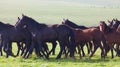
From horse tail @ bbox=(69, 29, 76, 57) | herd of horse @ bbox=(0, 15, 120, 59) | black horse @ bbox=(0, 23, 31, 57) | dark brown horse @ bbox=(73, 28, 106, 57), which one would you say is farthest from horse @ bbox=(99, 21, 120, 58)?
black horse @ bbox=(0, 23, 31, 57)

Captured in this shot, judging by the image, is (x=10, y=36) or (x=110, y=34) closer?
(x=110, y=34)

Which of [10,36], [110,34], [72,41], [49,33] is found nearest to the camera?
[49,33]

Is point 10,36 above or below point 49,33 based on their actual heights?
below

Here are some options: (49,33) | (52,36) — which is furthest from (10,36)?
(52,36)

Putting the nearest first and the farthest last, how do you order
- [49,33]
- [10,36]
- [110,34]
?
[49,33], [110,34], [10,36]

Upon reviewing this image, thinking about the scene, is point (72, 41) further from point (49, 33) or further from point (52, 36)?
point (49, 33)

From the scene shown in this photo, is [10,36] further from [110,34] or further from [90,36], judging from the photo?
[110,34]

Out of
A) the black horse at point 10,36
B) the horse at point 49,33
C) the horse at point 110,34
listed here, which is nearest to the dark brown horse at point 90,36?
the horse at point 110,34

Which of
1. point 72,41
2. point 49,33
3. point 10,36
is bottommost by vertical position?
point 72,41

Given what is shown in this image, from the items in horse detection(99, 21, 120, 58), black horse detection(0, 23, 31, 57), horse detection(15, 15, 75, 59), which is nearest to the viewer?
horse detection(15, 15, 75, 59)

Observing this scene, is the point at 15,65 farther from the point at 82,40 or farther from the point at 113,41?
the point at 113,41

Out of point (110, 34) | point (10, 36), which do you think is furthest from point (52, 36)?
point (110, 34)

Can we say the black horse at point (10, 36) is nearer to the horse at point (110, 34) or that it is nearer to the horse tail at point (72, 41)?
the horse tail at point (72, 41)

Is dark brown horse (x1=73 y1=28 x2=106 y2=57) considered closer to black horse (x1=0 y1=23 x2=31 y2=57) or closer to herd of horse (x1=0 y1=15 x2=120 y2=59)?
herd of horse (x1=0 y1=15 x2=120 y2=59)
